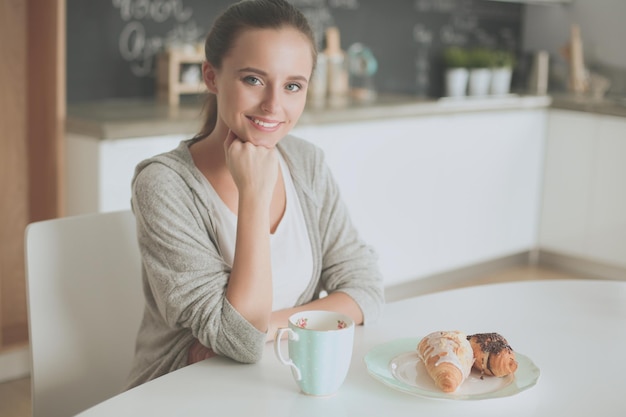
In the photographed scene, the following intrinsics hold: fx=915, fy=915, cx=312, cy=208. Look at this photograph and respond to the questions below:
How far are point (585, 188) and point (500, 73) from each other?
2.42 feet

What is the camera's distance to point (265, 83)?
4.67 feet

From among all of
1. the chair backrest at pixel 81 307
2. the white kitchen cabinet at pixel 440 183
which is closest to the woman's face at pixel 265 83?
the chair backrest at pixel 81 307

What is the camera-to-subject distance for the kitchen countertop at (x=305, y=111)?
2.83 m

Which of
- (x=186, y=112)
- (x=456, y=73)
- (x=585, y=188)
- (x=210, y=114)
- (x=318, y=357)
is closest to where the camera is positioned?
(x=318, y=357)

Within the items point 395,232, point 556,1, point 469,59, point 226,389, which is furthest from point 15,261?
point 556,1

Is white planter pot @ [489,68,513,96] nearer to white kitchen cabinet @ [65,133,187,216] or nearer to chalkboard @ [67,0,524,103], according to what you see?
chalkboard @ [67,0,524,103]

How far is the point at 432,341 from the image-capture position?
1194 mm

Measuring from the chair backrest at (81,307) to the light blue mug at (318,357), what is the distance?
→ 1.69 ft

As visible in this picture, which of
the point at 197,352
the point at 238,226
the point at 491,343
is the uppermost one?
the point at 238,226

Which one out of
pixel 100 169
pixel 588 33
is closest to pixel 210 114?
pixel 100 169

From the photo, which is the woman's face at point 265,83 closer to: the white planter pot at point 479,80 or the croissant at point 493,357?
the croissant at point 493,357

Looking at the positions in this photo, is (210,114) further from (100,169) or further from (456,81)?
(456,81)

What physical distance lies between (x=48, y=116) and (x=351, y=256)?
1593 mm

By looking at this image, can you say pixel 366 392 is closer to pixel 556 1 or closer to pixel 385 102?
pixel 385 102
